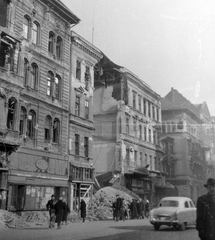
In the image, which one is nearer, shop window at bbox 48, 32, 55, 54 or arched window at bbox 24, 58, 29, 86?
arched window at bbox 24, 58, 29, 86

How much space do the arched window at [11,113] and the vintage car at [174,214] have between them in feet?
31.8

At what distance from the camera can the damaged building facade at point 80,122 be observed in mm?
28513

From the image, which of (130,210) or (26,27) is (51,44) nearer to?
(26,27)

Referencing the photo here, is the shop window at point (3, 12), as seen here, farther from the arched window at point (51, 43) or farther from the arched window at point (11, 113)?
the arched window at point (51, 43)

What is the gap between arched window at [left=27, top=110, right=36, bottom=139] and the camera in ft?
76.0

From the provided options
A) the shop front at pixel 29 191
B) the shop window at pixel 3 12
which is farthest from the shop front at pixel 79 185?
the shop window at pixel 3 12

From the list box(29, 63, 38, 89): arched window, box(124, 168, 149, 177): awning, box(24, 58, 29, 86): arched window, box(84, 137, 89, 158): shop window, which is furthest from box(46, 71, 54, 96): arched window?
box(124, 168, 149, 177): awning

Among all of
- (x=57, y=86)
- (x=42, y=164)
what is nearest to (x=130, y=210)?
(x=42, y=164)

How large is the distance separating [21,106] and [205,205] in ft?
59.8

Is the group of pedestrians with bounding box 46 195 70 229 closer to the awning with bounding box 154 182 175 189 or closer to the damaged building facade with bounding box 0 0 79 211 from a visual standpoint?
the damaged building facade with bounding box 0 0 79 211

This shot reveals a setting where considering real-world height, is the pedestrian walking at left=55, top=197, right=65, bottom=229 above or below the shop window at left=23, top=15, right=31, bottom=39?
below

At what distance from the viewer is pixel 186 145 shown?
50.8 metres

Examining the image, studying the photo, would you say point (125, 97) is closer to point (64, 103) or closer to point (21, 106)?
point (64, 103)

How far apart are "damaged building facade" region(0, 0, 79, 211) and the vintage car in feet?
27.9
